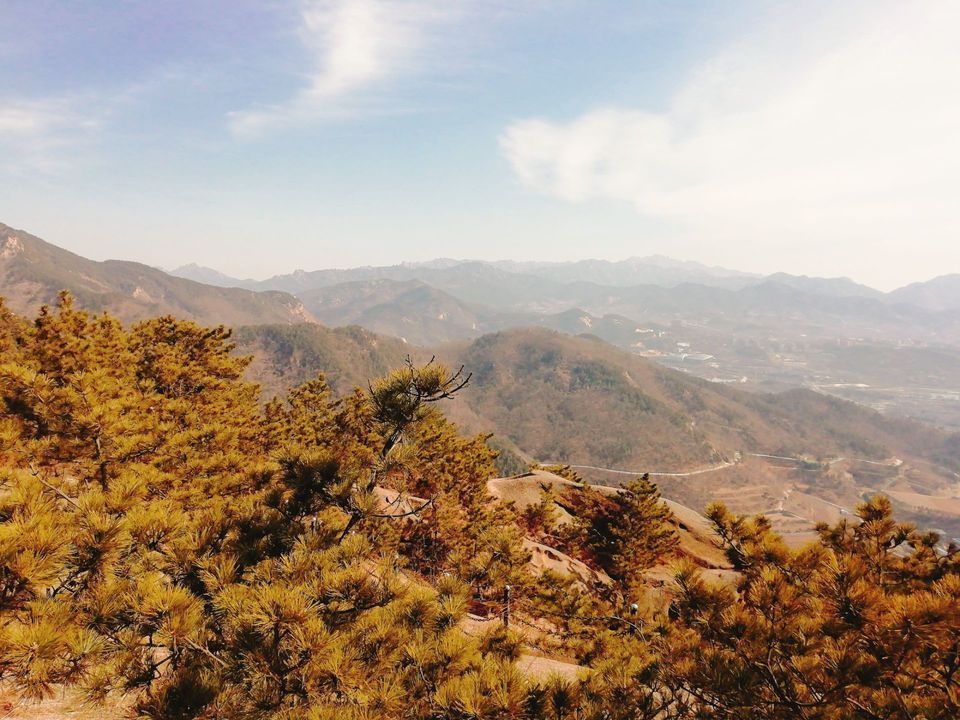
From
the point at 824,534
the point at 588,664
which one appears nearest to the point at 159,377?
the point at 588,664

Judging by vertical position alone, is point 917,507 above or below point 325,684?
below

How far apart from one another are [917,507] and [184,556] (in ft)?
707

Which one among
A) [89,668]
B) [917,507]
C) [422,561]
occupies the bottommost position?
[917,507]

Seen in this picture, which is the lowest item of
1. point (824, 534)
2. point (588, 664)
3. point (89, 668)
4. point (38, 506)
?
point (588, 664)

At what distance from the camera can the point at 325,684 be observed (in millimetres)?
3562

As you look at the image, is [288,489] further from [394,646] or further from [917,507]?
[917,507]

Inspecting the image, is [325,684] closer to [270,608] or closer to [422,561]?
[270,608]

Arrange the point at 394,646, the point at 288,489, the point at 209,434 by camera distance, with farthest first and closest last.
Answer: the point at 209,434, the point at 288,489, the point at 394,646

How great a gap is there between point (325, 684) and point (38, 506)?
2988 mm

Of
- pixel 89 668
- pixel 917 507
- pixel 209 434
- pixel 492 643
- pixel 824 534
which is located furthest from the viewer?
pixel 917 507

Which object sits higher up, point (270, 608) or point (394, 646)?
point (270, 608)

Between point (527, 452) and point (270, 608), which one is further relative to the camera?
point (527, 452)

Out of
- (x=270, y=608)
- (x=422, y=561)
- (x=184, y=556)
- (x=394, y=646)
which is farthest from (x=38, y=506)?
(x=422, y=561)

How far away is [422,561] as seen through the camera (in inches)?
634
